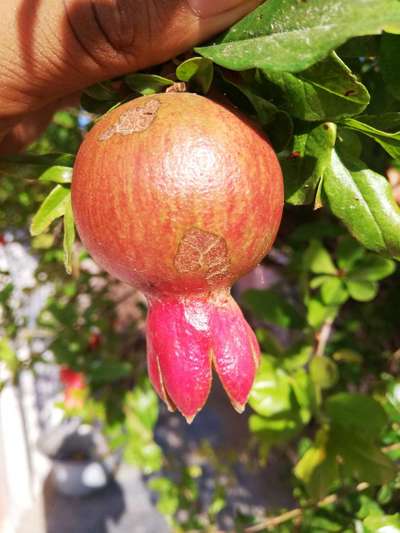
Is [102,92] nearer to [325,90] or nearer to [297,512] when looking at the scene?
[325,90]

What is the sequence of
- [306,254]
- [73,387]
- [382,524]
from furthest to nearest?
1. [73,387]
2. [306,254]
3. [382,524]

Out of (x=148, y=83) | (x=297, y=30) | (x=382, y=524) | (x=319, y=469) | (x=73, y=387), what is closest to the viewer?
(x=297, y=30)

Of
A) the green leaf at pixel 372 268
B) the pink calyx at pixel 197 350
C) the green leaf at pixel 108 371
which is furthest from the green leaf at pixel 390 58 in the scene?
the green leaf at pixel 108 371

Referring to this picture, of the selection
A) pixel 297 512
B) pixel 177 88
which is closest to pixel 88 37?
pixel 177 88

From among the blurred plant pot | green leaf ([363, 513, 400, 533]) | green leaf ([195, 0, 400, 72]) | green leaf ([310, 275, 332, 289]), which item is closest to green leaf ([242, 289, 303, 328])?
green leaf ([310, 275, 332, 289])

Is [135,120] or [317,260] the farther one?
[317,260]

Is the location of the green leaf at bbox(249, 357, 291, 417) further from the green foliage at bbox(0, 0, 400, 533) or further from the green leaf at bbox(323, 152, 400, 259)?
the green leaf at bbox(323, 152, 400, 259)

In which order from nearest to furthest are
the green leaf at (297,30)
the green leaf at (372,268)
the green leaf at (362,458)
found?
the green leaf at (297,30) → the green leaf at (362,458) → the green leaf at (372,268)

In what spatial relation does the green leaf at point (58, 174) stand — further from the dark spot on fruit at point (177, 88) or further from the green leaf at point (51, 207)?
the dark spot on fruit at point (177, 88)

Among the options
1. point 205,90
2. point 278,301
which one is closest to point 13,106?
point 205,90
